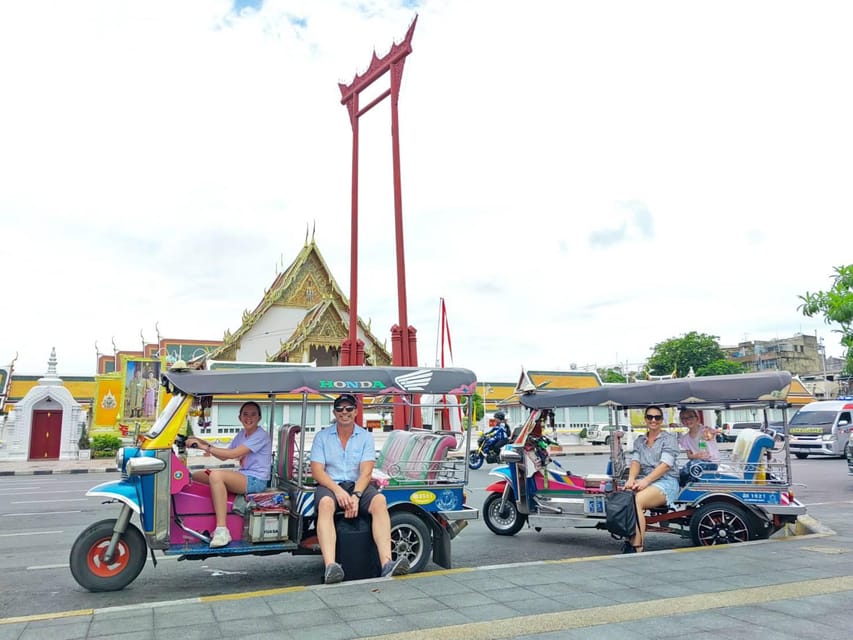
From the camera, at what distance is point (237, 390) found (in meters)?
6.25

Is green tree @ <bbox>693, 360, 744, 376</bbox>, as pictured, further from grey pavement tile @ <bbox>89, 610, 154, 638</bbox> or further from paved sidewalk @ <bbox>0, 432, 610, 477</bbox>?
grey pavement tile @ <bbox>89, 610, 154, 638</bbox>

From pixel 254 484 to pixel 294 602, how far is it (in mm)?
1749

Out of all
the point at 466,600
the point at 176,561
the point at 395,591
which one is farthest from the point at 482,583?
the point at 176,561

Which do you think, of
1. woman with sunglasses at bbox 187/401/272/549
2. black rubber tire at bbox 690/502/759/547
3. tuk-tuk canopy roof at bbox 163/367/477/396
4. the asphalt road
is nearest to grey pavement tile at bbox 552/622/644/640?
the asphalt road

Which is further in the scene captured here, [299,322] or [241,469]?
[299,322]

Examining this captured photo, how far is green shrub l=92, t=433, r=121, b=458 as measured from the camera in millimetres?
30250

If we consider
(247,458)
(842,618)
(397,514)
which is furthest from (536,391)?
(842,618)

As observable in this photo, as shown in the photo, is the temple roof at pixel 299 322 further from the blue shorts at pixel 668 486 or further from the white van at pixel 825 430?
the blue shorts at pixel 668 486

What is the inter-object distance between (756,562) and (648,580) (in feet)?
4.61

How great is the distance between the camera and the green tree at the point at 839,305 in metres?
15.1

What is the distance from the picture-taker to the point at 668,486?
7711 millimetres

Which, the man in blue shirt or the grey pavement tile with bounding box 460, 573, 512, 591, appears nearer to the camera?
the grey pavement tile with bounding box 460, 573, 512, 591

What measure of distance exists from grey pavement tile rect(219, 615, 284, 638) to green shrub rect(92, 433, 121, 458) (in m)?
28.6

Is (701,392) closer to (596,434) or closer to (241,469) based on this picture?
(241,469)
